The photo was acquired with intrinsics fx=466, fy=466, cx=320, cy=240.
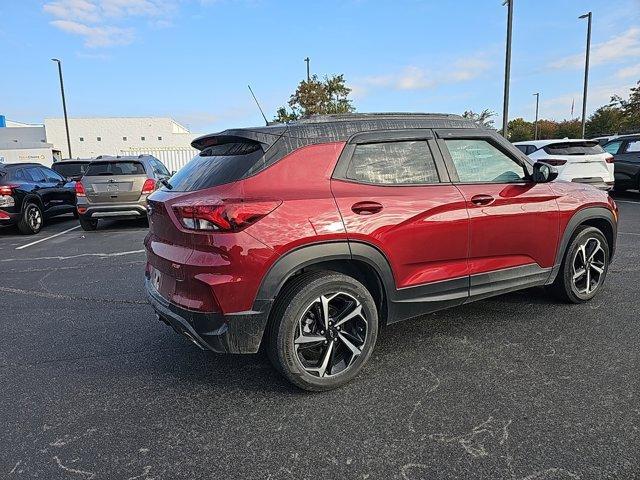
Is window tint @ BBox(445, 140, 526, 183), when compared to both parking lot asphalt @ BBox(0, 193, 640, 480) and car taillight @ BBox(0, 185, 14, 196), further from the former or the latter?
car taillight @ BBox(0, 185, 14, 196)

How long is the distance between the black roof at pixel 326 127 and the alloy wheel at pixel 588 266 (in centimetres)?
178

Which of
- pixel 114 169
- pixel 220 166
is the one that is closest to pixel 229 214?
pixel 220 166

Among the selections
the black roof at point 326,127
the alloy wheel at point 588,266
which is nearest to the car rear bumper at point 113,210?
the black roof at point 326,127

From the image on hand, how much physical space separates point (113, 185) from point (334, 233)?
7.96 m

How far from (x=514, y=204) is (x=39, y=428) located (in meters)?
3.51

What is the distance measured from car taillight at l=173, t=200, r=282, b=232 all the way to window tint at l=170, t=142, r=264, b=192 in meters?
0.21

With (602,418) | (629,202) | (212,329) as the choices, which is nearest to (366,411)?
(212,329)

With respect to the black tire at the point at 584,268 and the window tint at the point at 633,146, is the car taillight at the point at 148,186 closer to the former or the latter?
the black tire at the point at 584,268

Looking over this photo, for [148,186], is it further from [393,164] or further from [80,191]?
[393,164]

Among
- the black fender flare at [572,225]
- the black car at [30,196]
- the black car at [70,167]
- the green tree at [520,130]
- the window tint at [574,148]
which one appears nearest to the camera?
the black fender flare at [572,225]

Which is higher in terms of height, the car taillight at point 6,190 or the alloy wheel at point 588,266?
the car taillight at point 6,190

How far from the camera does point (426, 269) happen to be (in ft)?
10.7

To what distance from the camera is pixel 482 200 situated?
3438 millimetres

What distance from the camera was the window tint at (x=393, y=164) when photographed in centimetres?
308
